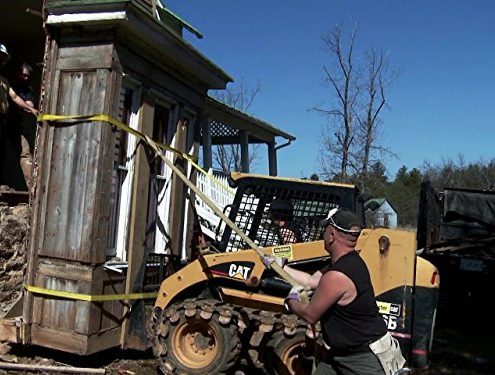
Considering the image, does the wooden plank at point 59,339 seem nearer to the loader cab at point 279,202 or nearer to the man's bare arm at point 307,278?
the loader cab at point 279,202

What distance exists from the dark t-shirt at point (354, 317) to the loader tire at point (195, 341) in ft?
7.52

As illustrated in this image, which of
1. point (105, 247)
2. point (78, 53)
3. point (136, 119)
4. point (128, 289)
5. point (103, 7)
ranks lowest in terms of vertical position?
point (128, 289)

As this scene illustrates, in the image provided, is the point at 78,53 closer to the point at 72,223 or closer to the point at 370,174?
the point at 72,223

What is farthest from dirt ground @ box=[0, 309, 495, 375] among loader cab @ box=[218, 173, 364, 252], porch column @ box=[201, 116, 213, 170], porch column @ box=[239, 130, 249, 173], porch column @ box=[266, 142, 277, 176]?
porch column @ box=[266, 142, 277, 176]

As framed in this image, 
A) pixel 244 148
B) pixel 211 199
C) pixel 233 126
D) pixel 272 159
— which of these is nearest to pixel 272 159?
pixel 272 159

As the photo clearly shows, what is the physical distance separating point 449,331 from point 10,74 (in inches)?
351

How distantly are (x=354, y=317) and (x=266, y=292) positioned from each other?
239 centimetres

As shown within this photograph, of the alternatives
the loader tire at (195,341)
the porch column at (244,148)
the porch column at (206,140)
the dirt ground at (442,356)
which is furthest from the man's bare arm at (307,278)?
the porch column at (244,148)

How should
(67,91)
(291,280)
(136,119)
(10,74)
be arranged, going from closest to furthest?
1. (291,280)
2. (67,91)
3. (136,119)
4. (10,74)

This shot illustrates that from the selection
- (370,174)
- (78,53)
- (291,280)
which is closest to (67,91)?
(78,53)

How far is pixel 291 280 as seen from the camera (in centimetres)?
440

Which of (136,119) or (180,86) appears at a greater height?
(180,86)

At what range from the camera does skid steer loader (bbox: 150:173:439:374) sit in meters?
5.25

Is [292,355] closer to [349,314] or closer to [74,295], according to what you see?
[349,314]
